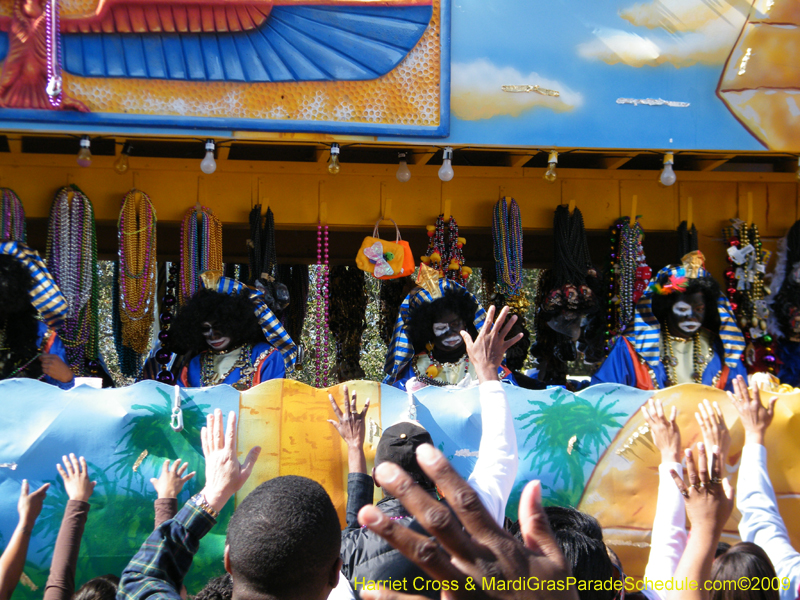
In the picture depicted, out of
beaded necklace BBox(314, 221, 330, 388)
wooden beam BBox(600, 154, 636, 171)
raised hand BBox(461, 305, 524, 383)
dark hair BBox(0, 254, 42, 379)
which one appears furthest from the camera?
wooden beam BBox(600, 154, 636, 171)

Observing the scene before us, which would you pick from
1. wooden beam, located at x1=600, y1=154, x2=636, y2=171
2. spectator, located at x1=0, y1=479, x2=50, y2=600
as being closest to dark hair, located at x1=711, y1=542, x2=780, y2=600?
spectator, located at x1=0, y1=479, x2=50, y2=600

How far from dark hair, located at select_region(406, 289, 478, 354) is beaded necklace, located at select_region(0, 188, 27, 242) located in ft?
8.44

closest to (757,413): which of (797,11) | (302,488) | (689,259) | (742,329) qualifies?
(302,488)

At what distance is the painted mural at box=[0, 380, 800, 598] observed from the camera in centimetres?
283

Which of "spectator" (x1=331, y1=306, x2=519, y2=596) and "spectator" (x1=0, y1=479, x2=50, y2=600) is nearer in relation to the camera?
"spectator" (x1=331, y1=306, x2=519, y2=596)

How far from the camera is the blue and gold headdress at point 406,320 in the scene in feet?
15.4

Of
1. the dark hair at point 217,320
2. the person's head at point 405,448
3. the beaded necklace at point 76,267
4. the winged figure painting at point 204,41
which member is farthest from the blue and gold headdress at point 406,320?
the person's head at point 405,448

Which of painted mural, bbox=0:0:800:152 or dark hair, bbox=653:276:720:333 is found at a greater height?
painted mural, bbox=0:0:800:152

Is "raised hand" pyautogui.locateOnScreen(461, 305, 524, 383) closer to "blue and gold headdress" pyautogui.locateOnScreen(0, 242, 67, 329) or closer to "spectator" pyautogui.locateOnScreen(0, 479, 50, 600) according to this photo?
"spectator" pyautogui.locateOnScreen(0, 479, 50, 600)

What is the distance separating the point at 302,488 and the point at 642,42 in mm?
4134

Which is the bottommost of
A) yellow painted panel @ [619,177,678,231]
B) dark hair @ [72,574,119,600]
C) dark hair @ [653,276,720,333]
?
dark hair @ [72,574,119,600]

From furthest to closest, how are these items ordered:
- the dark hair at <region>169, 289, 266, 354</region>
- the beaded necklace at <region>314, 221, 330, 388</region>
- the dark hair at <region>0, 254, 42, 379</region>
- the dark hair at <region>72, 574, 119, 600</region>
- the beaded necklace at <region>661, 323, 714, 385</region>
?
the beaded necklace at <region>314, 221, 330, 388</region>, the beaded necklace at <region>661, 323, 714, 385</region>, the dark hair at <region>169, 289, 266, 354</region>, the dark hair at <region>0, 254, 42, 379</region>, the dark hair at <region>72, 574, 119, 600</region>

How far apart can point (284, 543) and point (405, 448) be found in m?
0.75

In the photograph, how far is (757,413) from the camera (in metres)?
2.83
